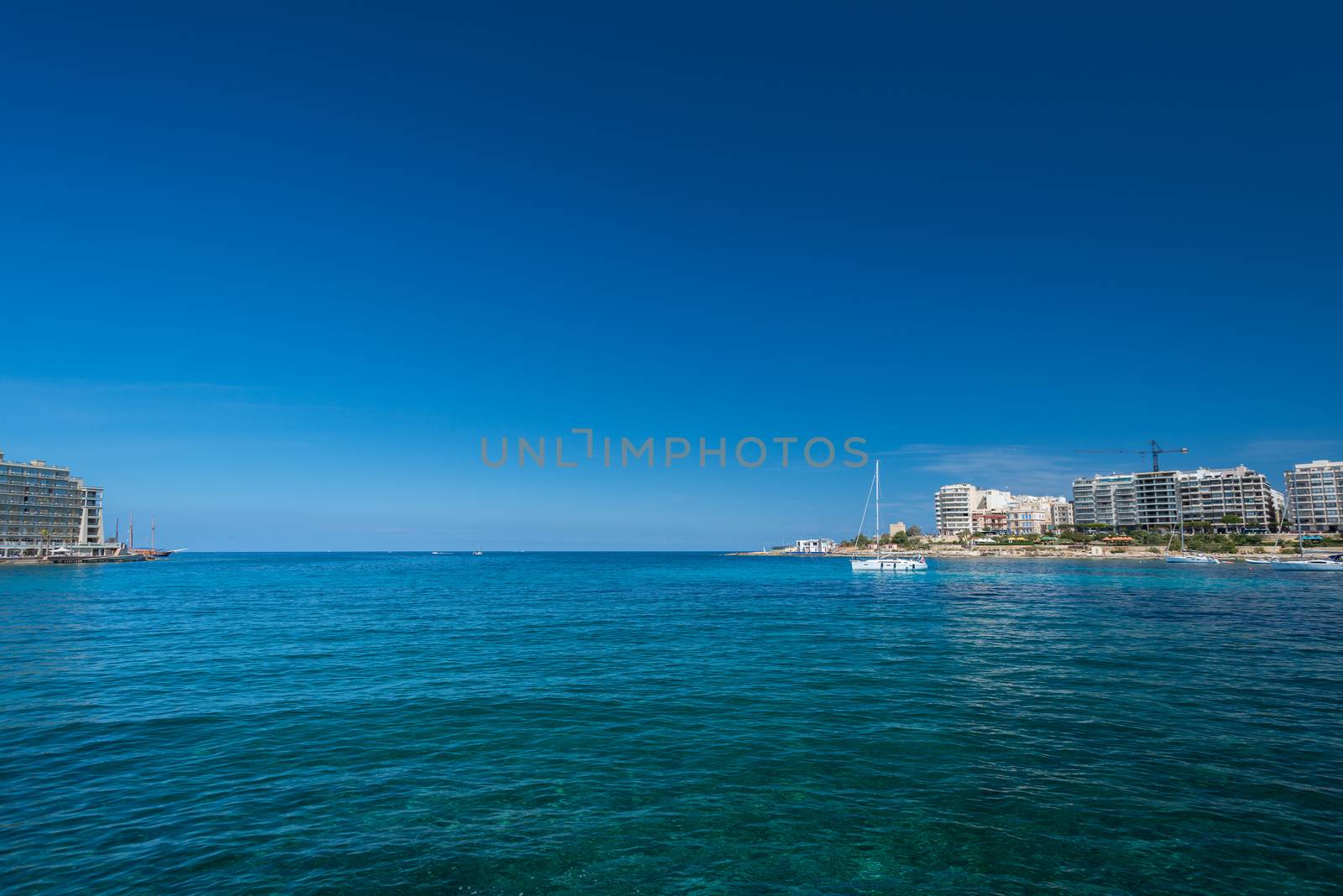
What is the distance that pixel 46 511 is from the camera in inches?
6447

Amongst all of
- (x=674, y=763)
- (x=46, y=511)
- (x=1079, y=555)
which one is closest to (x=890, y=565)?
(x=1079, y=555)

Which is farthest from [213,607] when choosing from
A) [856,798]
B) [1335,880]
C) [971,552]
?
[971,552]

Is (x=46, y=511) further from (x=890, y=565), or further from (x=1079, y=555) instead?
(x=1079, y=555)

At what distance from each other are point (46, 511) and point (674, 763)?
695ft

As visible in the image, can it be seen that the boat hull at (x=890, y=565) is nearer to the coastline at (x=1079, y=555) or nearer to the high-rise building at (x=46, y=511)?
the coastline at (x=1079, y=555)

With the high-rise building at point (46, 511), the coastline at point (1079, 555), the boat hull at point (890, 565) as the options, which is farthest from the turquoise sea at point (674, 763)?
the high-rise building at point (46, 511)

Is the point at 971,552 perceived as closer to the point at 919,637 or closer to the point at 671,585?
the point at 671,585

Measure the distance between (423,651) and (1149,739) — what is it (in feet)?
95.3

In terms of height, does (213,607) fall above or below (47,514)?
below

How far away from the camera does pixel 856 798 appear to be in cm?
1384

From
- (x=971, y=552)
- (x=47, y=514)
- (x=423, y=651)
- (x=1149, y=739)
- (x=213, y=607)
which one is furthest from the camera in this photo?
(x=971, y=552)

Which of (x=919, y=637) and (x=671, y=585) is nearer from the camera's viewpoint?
(x=919, y=637)

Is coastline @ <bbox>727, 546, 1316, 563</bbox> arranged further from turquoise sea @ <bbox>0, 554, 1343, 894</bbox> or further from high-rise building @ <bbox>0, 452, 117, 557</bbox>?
high-rise building @ <bbox>0, 452, 117, 557</bbox>

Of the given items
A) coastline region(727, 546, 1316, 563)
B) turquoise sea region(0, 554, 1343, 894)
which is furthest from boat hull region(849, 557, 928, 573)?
turquoise sea region(0, 554, 1343, 894)
